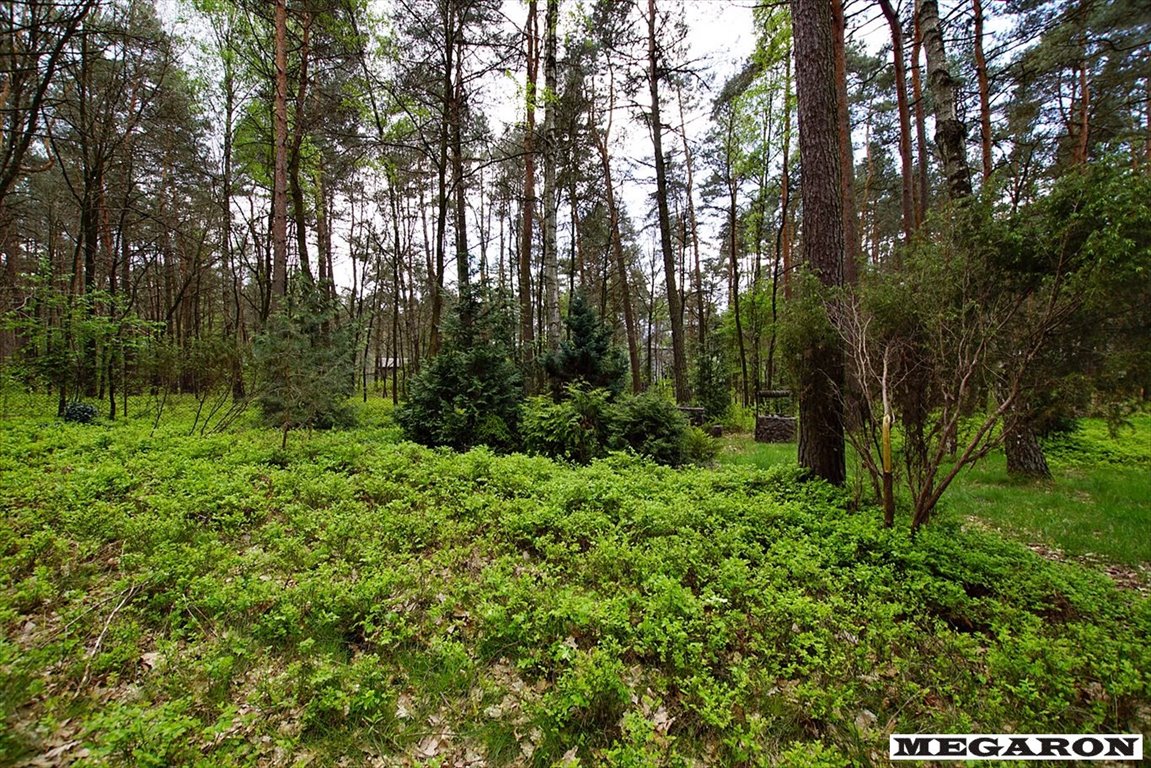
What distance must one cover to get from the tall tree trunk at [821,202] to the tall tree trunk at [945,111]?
2.84m

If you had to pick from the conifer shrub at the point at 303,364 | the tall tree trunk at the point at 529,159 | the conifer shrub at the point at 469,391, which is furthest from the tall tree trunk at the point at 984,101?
the conifer shrub at the point at 303,364

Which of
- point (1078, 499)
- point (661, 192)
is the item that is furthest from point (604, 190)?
point (1078, 499)

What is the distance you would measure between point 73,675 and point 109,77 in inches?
590

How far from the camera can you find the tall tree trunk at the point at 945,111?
19.8 feet

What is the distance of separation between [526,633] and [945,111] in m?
8.49

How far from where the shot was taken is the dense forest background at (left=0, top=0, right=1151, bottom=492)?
3609 mm

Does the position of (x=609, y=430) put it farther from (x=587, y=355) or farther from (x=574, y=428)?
(x=587, y=355)

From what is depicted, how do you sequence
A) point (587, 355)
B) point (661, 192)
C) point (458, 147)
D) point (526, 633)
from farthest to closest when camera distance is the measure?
point (661, 192) → point (458, 147) → point (587, 355) → point (526, 633)

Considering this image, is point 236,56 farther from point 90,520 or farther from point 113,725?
point 113,725

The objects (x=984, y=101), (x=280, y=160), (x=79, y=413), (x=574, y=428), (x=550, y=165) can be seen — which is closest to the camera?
(x=574, y=428)

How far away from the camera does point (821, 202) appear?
4621 millimetres

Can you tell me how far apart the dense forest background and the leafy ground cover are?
3.95 ft

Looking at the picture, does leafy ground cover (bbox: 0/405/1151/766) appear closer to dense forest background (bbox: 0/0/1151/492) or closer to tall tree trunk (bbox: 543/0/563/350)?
dense forest background (bbox: 0/0/1151/492)

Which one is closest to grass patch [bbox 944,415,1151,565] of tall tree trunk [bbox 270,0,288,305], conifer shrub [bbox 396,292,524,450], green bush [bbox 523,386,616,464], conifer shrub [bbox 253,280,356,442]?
green bush [bbox 523,386,616,464]
